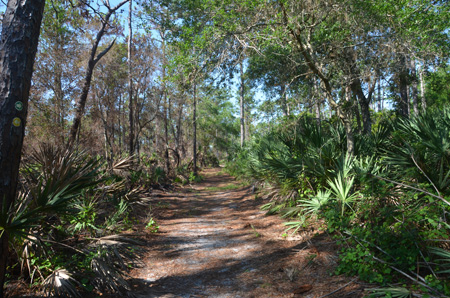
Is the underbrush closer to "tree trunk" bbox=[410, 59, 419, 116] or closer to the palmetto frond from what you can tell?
the palmetto frond

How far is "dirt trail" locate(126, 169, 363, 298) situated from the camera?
146 inches

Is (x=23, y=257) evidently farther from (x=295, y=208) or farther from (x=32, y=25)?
(x=295, y=208)

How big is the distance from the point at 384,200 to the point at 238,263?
2.58 metres

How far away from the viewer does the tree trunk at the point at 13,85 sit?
9.82 ft

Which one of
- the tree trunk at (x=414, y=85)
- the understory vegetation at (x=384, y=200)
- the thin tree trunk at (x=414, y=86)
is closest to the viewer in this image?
the understory vegetation at (x=384, y=200)

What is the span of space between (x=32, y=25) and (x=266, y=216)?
6602 mm

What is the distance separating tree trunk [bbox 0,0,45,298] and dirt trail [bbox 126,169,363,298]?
6.74 ft

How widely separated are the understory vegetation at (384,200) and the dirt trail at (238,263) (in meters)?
0.33

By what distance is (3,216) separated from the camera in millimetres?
2707

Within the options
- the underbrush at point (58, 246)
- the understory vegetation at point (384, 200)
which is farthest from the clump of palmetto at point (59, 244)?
the understory vegetation at point (384, 200)

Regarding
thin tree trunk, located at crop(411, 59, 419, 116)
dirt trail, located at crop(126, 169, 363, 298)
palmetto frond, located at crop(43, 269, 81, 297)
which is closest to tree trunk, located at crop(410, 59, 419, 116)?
thin tree trunk, located at crop(411, 59, 419, 116)

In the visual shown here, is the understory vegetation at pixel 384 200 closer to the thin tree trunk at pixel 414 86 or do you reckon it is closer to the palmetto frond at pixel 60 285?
the thin tree trunk at pixel 414 86

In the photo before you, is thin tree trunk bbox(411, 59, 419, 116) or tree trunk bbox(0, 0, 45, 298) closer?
tree trunk bbox(0, 0, 45, 298)

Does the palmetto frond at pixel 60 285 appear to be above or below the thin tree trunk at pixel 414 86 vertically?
below
